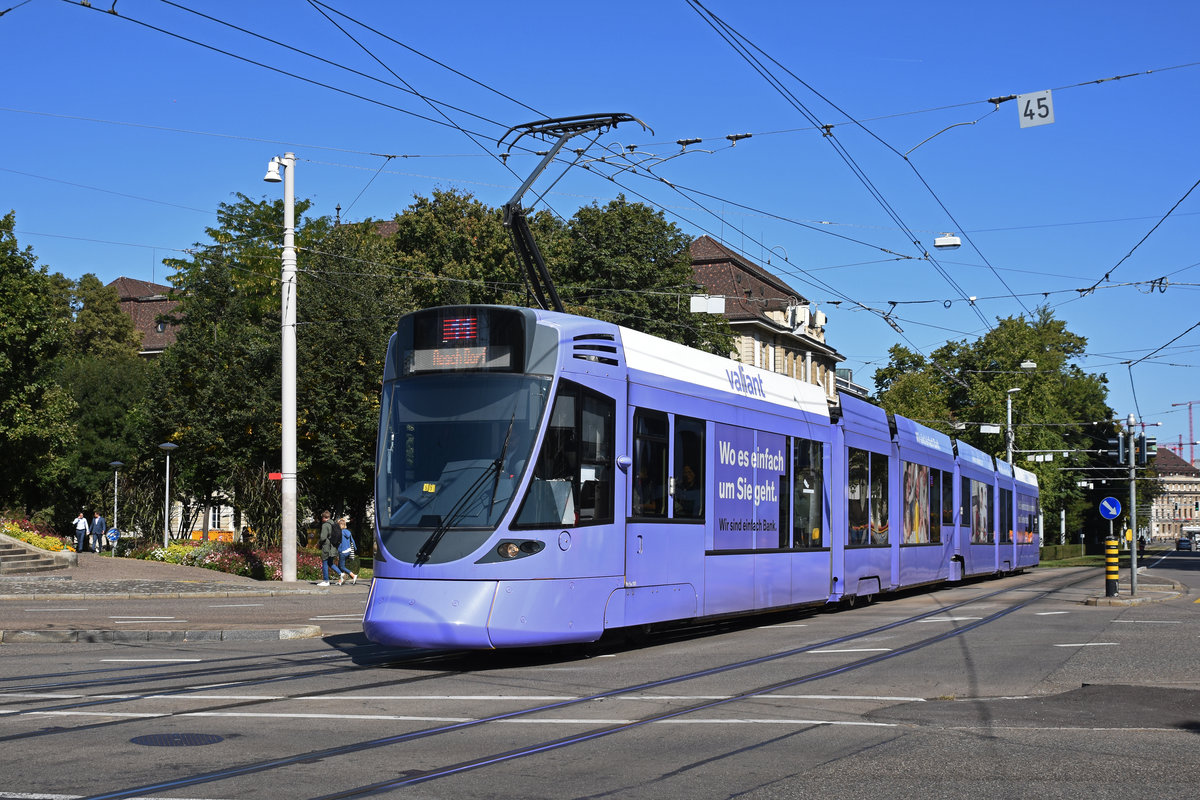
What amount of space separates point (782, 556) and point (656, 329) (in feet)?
97.3

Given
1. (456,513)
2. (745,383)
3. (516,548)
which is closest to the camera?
(516,548)

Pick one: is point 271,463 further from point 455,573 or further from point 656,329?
point 455,573

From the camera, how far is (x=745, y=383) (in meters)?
16.2

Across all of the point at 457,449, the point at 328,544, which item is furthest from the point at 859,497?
the point at 328,544

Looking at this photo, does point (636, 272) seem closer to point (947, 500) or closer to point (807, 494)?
point (947, 500)

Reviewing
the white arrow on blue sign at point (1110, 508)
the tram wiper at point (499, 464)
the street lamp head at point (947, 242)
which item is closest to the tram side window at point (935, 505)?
the white arrow on blue sign at point (1110, 508)

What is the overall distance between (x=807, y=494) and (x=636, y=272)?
97.5 ft

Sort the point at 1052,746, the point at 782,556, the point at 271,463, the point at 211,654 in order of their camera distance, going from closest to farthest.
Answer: the point at 1052,746 → the point at 211,654 → the point at 782,556 → the point at 271,463

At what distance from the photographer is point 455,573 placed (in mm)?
11398

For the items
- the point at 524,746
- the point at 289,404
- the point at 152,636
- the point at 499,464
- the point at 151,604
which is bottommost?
the point at 151,604

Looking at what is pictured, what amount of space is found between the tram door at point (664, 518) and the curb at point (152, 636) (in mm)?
4974

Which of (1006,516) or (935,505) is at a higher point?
(935,505)

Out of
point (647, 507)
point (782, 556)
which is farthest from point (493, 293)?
point (647, 507)

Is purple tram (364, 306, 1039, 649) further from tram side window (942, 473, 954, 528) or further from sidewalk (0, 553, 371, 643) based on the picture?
tram side window (942, 473, 954, 528)
